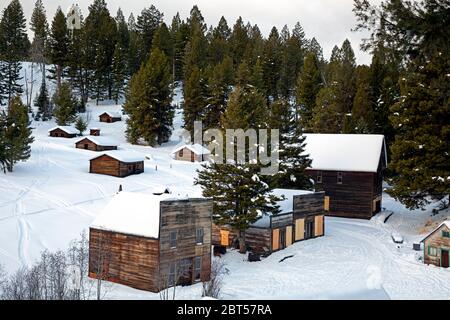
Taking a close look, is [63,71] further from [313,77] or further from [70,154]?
[313,77]

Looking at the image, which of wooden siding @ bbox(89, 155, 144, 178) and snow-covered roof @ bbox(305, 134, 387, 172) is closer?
snow-covered roof @ bbox(305, 134, 387, 172)

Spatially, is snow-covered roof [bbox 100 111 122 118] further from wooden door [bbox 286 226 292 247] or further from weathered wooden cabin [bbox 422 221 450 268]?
weathered wooden cabin [bbox 422 221 450 268]

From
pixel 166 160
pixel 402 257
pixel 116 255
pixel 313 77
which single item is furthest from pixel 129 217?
pixel 313 77

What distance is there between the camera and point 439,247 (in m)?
28.6

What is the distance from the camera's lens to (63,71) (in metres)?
90.4

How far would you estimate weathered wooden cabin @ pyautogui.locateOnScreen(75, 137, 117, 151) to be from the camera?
204 feet

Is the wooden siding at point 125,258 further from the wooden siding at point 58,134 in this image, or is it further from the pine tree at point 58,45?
the pine tree at point 58,45

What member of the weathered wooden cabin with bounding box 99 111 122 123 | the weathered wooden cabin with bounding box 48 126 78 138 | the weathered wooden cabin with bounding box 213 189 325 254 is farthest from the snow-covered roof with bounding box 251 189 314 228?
the weathered wooden cabin with bounding box 99 111 122 123

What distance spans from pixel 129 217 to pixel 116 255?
84.4 inches

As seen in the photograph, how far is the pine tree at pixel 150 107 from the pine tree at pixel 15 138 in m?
20.9

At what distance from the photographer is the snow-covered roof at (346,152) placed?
4359 centimetres

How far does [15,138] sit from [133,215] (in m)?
26.1

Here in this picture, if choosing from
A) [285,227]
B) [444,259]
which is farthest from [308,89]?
[444,259]

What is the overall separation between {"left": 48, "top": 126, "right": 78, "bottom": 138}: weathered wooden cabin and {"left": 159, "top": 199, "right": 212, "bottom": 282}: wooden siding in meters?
47.8
